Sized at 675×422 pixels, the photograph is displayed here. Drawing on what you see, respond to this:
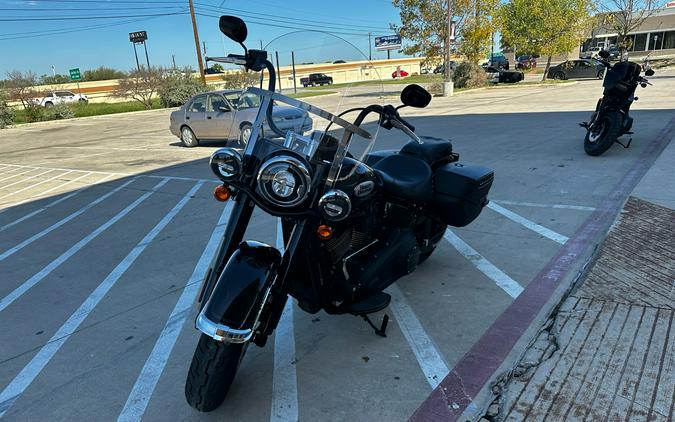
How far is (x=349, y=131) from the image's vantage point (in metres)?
2.38

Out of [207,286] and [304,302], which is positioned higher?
[207,286]

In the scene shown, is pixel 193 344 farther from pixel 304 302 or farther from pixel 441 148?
pixel 441 148

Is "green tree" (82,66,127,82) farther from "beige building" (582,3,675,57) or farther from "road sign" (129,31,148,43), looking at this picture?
"beige building" (582,3,675,57)

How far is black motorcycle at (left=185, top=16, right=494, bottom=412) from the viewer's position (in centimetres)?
225

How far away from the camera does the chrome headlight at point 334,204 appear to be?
7.41 ft

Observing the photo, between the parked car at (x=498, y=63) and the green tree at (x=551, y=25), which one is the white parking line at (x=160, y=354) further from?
the parked car at (x=498, y=63)

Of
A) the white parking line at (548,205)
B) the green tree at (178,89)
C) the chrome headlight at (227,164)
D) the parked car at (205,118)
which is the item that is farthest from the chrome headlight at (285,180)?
the green tree at (178,89)

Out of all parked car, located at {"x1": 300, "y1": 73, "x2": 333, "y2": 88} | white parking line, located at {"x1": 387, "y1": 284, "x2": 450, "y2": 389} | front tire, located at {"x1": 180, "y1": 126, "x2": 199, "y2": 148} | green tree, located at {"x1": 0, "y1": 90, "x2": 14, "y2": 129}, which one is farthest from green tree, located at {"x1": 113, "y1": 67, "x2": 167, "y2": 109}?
white parking line, located at {"x1": 387, "y1": 284, "x2": 450, "y2": 389}

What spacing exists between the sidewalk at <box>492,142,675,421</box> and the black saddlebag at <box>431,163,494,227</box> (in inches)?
39.3

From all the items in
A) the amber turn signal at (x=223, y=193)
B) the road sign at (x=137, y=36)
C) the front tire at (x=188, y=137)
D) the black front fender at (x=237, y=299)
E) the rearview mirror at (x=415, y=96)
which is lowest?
the front tire at (x=188, y=137)

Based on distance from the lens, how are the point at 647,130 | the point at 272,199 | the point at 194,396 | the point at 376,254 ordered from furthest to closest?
the point at 647,130
the point at 376,254
the point at 194,396
the point at 272,199

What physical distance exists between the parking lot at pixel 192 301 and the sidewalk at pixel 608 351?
1.40 ft

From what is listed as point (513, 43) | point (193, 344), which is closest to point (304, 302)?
point (193, 344)

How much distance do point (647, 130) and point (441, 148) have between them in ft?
26.5
